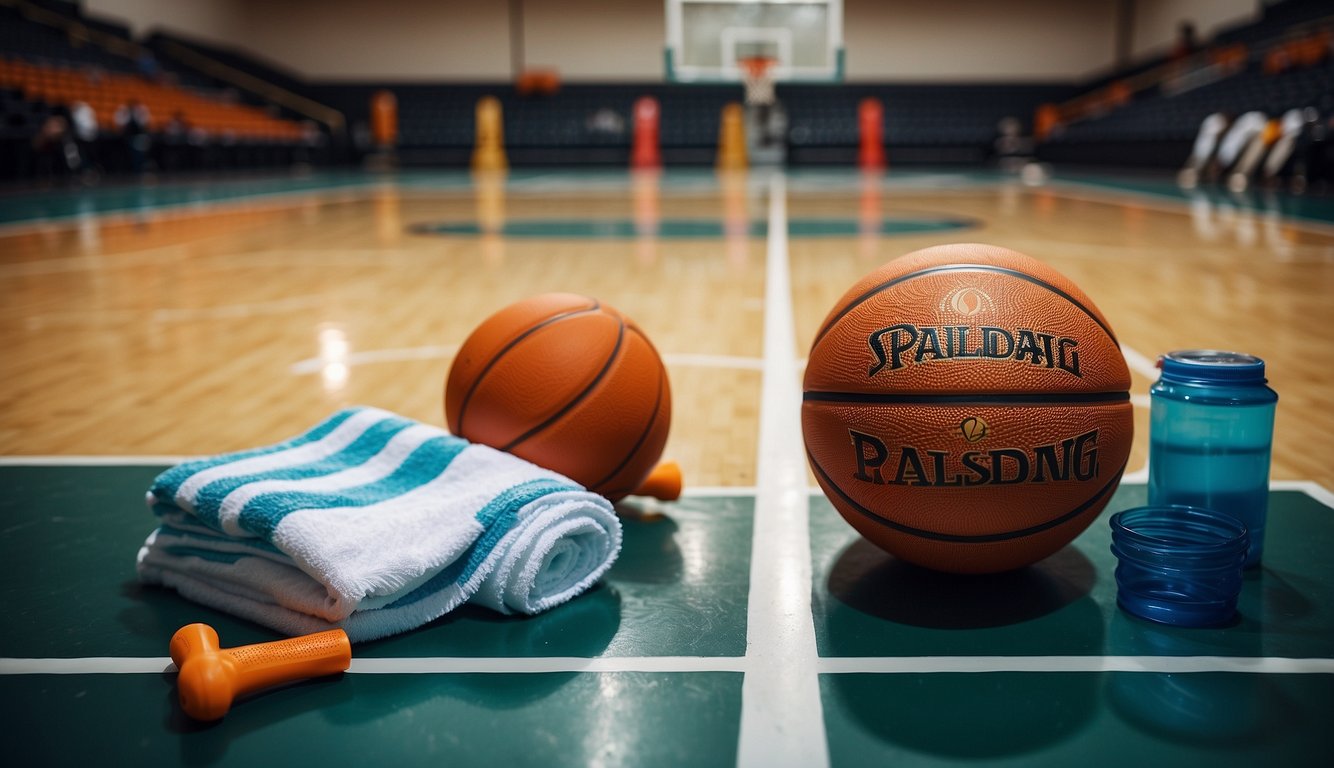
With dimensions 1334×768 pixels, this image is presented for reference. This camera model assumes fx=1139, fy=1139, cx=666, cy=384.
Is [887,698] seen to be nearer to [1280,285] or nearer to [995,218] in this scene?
[1280,285]

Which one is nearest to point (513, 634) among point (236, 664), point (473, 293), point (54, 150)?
point (236, 664)

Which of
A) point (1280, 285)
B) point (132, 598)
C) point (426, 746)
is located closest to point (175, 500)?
point (132, 598)

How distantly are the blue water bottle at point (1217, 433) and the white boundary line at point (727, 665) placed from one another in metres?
0.45

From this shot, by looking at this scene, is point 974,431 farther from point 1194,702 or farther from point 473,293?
point 473,293

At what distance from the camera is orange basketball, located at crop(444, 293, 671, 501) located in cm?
243

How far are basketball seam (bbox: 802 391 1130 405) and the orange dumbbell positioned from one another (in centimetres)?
97

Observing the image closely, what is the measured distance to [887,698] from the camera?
1725mm

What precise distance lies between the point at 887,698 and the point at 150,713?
110cm

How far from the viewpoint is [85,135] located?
17641 millimetres

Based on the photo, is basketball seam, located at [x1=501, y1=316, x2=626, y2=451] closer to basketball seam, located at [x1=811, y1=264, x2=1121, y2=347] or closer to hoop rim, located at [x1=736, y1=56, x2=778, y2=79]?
basketball seam, located at [x1=811, y1=264, x2=1121, y2=347]

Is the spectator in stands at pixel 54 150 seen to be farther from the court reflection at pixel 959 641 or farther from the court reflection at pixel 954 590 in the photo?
the court reflection at pixel 954 590

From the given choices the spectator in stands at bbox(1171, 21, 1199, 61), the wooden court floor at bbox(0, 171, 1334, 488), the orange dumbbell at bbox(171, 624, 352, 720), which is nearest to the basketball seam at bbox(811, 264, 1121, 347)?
the wooden court floor at bbox(0, 171, 1334, 488)

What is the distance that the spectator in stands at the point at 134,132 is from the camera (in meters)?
19.0

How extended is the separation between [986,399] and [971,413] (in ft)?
0.13
